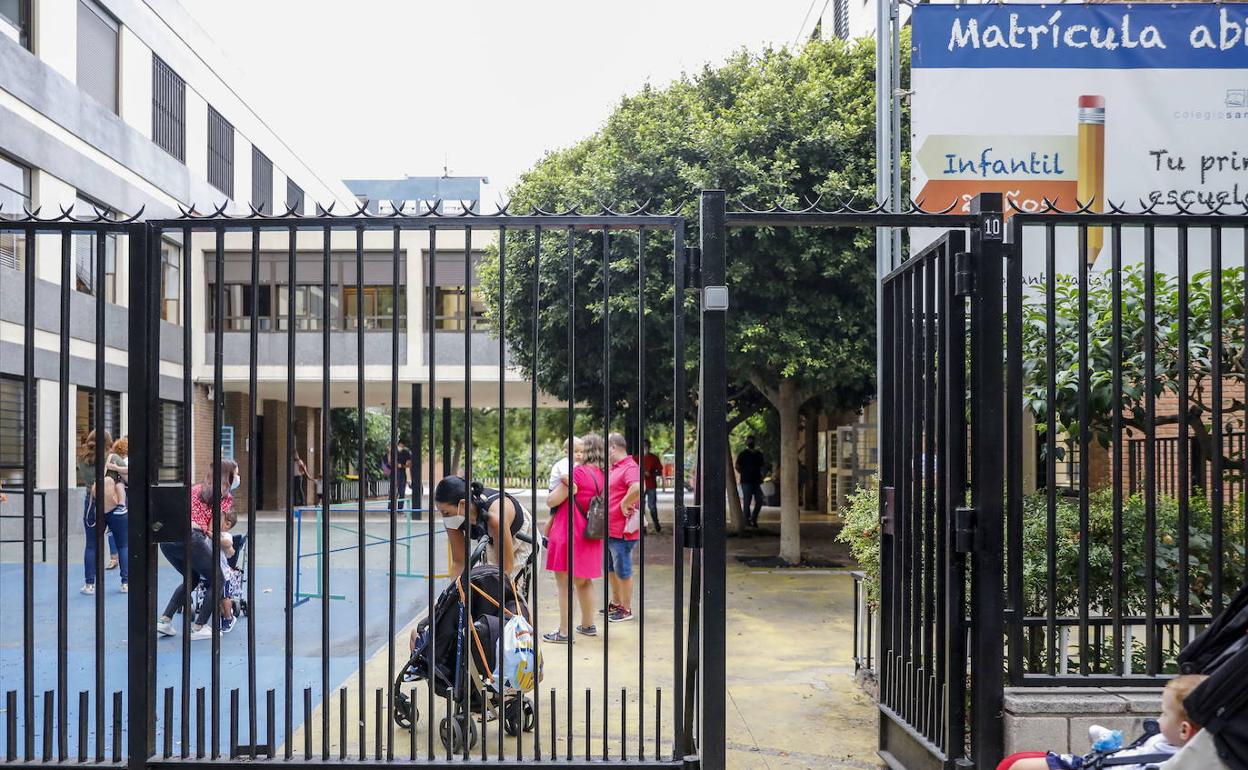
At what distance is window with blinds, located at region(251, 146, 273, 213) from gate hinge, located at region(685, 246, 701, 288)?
25.5 m

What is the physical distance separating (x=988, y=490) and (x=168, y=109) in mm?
22485

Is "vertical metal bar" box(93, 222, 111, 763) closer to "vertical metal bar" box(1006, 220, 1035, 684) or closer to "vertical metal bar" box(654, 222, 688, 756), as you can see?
"vertical metal bar" box(654, 222, 688, 756)

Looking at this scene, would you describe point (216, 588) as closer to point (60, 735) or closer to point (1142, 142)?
point (60, 735)

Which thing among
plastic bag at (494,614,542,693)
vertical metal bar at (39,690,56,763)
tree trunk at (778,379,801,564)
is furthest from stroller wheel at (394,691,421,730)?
tree trunk at (778,379,801,564)

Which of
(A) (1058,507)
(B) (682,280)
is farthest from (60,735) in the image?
(A) (1058,507)

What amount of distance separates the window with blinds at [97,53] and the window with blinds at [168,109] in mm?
1730

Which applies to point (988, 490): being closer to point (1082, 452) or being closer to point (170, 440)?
point (1082, 452)

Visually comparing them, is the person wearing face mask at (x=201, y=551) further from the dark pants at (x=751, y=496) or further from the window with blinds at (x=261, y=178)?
the window with blinds at (x=261, y=178)

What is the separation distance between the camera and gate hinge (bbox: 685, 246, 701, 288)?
4.47 m

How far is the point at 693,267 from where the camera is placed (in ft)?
14.7

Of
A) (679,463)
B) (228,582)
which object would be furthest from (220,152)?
(679,463)

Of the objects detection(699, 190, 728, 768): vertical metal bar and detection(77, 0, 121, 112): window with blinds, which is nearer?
detection(699, 190, 728, 768): vertical metal bar

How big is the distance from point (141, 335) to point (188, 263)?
381 mm

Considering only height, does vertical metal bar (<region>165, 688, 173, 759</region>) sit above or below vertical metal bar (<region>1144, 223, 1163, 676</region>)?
below
